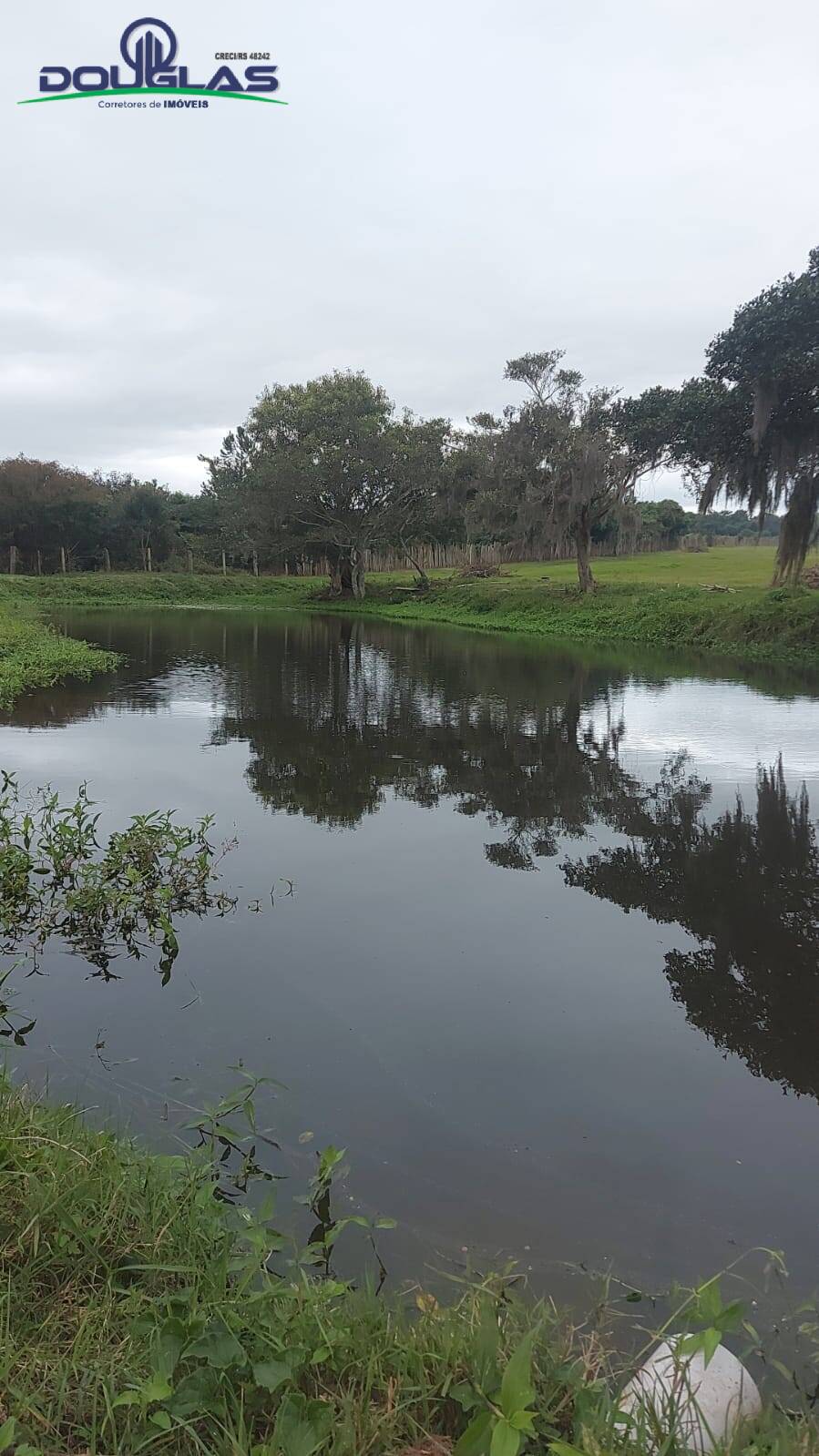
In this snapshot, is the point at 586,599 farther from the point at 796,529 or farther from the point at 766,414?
the point at 766,414

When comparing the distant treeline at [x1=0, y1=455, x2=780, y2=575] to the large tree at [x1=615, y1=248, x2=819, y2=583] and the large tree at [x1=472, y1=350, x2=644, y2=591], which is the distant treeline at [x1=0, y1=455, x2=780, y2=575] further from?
the large tree at [x1=615, y1=248, x2=819, y2=583]

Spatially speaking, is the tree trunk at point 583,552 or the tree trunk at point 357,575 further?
the tree trunk at point 357,575

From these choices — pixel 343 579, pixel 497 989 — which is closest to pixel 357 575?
pixel 343 579

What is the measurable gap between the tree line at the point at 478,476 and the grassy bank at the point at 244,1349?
22.6 meters

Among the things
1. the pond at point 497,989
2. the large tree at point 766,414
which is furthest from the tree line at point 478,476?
the pond at point 497,989

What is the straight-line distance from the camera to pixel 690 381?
25.3 meters

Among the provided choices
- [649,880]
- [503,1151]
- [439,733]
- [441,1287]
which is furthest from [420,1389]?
[439,733]

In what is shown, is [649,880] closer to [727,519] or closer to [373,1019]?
[373,1019]

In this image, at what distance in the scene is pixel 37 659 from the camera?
57.6ft

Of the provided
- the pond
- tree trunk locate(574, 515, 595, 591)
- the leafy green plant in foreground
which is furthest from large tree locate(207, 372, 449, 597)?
the leafy green plant in foreground

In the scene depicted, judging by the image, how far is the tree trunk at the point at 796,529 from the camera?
23.0 metres

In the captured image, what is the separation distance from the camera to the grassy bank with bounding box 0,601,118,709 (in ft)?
49.6

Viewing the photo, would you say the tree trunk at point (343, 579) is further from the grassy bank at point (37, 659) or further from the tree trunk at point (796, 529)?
the tree trunk at point (796, 529)

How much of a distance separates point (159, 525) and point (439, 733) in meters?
48.9
